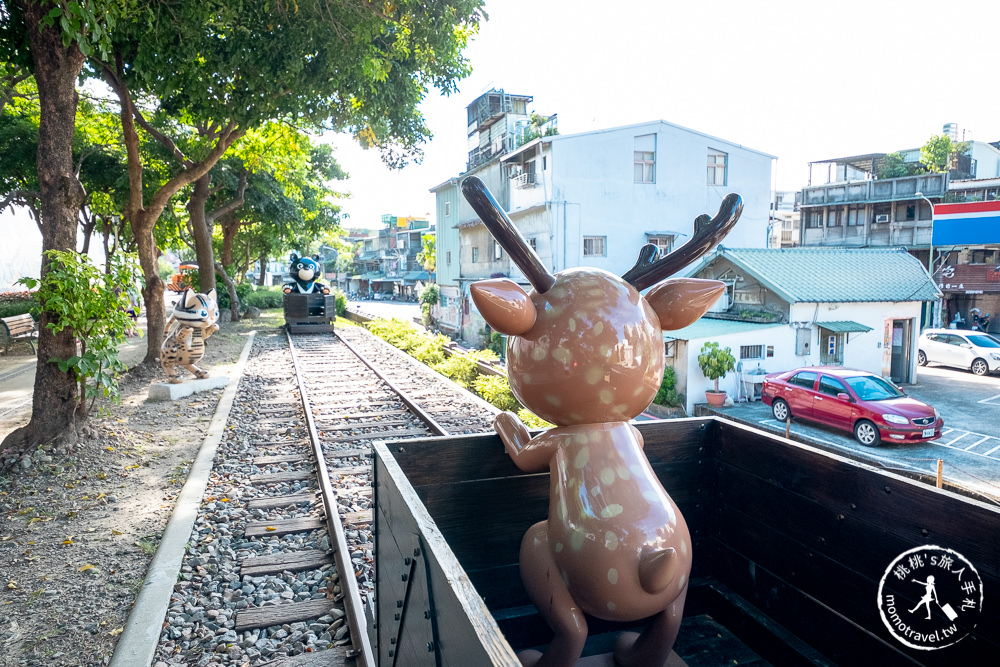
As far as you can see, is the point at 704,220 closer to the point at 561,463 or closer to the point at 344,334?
the point at 561,463

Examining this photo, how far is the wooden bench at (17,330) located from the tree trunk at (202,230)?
4.70m

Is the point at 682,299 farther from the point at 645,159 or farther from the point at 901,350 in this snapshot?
the point at 645,159

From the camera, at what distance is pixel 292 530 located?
4852 mm

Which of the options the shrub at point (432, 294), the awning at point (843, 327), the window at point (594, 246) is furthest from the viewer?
the shrub at point (432, 294)

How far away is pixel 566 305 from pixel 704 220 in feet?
2.37

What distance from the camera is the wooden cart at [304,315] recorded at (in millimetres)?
19766

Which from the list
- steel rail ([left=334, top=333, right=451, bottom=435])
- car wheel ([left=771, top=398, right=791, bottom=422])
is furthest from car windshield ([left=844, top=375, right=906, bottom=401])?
steel rail ([left=334, top=333, right=451, bottom=435])

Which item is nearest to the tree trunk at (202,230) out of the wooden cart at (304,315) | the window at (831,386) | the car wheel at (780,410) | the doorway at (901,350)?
the wooden cart at (304,315)

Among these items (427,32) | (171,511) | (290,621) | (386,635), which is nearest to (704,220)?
(386,635)

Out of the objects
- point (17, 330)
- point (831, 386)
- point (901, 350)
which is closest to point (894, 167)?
point (901, 350)

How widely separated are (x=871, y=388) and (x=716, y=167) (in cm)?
1188

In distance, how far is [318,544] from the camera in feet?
15.1

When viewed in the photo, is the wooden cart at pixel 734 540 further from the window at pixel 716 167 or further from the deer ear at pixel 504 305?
the window at pixel 716 167

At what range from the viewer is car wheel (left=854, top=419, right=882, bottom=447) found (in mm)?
11164
